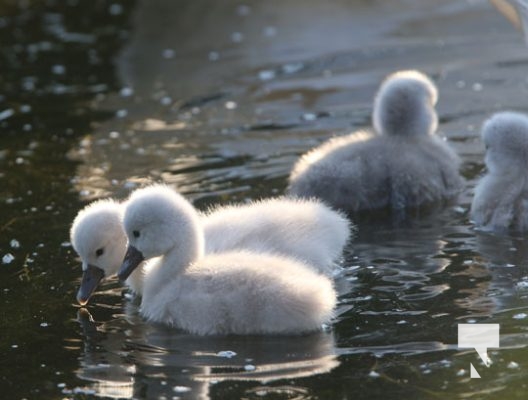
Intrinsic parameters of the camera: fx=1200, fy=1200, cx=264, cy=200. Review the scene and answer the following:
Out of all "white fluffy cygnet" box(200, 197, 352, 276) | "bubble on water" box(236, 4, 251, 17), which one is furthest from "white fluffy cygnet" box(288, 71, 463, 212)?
"bubble on water" box(236, 4, 251, 17)

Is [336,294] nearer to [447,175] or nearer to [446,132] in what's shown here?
[447,175]

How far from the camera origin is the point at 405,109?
7.90m

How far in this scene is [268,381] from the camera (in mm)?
5059

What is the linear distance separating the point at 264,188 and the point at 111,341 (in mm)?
2563

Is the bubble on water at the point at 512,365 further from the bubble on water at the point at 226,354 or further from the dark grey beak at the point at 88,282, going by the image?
the dark grey beak at the point at 88,282

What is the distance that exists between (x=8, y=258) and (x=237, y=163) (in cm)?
225

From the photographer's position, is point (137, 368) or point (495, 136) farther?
point (495, 136)

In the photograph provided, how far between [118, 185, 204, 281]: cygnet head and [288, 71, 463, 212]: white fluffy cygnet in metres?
1.70

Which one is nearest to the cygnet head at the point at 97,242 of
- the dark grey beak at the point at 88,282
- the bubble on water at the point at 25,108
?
the dark grey beak at the point at 88,282

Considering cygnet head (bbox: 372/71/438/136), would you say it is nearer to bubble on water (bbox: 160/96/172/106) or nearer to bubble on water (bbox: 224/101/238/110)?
bubble on water (bbox: 224/101/238/110)

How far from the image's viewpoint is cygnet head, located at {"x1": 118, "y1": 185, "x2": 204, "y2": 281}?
5910 millimetres

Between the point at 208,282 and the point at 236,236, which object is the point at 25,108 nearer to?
the point at 236,236

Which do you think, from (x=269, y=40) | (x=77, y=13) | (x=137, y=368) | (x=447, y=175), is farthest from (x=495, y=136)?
(x=77, y=13)

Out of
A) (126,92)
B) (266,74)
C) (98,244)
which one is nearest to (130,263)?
(98,244)
